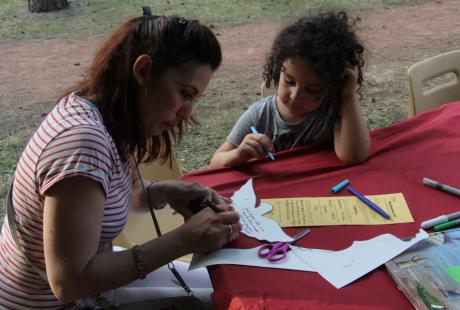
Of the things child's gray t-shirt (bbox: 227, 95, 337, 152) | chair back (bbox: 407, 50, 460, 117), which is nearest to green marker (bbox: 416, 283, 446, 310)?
child's gray t-shirt (bbox: 227, 95, 337, 152)

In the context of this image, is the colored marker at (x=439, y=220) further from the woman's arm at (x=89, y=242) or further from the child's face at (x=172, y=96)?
the child's face at (x=172, y=96)

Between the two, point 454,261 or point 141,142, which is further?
point 141,142

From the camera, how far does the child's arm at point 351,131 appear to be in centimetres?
159

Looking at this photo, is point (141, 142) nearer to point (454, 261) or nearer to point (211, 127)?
point (454, 261)

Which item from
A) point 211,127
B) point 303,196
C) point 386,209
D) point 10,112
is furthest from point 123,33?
point 10,112

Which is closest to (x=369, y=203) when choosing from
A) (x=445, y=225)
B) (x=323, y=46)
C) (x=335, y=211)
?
(x=335, y=211)

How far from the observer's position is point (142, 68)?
1.14 meters

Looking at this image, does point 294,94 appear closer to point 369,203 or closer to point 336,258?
point 369,203

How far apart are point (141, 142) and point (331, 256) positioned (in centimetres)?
56

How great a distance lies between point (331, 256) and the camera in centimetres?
113

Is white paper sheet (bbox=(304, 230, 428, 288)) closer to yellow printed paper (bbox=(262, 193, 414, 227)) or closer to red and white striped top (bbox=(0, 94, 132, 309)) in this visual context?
yellow printed paper (bbox=(262, 193, 414, 227))

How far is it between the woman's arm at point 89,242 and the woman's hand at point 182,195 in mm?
154

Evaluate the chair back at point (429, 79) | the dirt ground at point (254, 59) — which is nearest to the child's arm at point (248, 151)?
the chair back at point (429, 79)

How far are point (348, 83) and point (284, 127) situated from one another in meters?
0.30
